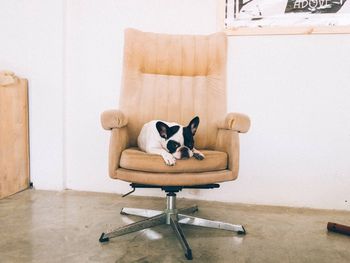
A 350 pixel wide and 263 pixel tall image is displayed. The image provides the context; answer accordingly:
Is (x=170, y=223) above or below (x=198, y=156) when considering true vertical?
below

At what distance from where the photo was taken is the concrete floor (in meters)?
1.52

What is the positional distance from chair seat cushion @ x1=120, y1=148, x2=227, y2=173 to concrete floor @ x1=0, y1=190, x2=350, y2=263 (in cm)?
41

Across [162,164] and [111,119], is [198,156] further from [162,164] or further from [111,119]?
[111,119]

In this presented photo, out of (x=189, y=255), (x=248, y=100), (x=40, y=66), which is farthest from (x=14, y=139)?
(x=248, y=100)

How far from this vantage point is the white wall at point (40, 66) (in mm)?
2574

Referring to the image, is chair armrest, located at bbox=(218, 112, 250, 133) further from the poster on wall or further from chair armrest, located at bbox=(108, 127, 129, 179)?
the poster on wall

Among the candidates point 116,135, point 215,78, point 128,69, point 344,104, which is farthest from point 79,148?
point 344,104

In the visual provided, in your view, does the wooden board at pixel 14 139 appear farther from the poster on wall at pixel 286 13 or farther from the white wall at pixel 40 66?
the poster on wall at pixel 286 13

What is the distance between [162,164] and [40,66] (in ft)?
5.52

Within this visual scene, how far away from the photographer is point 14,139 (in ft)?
8.16

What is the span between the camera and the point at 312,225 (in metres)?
2.00

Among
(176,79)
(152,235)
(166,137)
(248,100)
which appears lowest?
(152,235)

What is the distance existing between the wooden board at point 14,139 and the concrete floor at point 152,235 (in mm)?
150

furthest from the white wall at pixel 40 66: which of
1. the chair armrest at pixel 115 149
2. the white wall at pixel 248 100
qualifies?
the chair armrest at pixel 115 149
